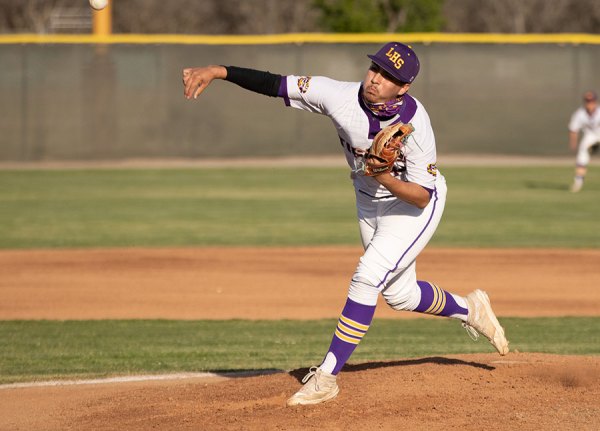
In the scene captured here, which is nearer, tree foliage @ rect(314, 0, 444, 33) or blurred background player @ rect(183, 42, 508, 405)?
blurred background player @ rect(183, 42, 508, 405)

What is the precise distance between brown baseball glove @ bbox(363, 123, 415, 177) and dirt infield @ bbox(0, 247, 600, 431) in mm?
1273

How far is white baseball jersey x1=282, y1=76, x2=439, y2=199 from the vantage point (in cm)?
532

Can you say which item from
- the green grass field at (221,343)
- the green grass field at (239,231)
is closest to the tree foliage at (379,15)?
the green grass field at (239,231)

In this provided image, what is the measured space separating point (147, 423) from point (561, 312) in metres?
5.30

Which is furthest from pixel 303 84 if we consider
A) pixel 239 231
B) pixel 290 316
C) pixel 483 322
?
pixel 239 231

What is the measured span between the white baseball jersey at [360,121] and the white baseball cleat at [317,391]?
1101mm

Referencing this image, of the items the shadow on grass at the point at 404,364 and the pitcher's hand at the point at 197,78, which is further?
the shadow on grass at the point at 404,364

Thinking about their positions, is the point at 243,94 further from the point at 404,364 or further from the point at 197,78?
the point at 197,78

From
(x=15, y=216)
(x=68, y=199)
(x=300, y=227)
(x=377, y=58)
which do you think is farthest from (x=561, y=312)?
(x=68, y=199)

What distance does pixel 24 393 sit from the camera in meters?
6.15

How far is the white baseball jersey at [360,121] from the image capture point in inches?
210

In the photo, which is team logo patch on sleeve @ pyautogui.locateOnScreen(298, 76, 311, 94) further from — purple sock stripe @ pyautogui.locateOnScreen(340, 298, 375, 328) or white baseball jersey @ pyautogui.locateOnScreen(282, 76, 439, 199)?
purple sock stripe @ pyautogui.locateOnScreen(340, 298, 375, 328)

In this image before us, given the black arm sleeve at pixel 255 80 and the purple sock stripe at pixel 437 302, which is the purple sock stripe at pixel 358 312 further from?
the black arm sleeve at pixel 255 80

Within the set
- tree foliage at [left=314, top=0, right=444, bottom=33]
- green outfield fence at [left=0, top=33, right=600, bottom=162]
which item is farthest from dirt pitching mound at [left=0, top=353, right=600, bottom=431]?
tree foliage at [left=314, top=0, right=444, bottom=33]
